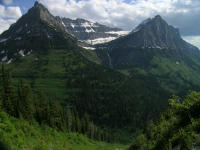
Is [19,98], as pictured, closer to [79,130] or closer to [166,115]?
[79,130]

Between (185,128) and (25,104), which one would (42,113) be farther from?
(185,128)

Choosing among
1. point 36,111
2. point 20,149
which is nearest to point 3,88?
point 36,111

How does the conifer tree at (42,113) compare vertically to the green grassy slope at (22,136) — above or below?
below

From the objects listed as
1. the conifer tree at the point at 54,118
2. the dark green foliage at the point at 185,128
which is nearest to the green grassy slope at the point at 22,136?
the conifer tree at the point at 54,118

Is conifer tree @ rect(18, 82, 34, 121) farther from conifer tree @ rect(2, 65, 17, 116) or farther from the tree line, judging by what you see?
conifer tree @ rect(2, 65, 17, 116)

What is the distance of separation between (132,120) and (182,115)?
185341mm

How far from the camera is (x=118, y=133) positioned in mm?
169750

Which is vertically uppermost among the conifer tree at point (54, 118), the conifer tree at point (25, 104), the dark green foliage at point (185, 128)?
the dark green foliage at point (185, 128)

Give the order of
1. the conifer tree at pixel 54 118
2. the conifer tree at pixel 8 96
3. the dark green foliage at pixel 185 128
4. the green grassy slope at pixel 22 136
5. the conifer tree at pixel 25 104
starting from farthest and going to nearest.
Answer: the conifer tree at pixel 54 118 → the conifer tree at pixel 25 104 → the conifer tree at pixel 8 96 → the green grassy slope at pixel 22 136 → the dark green foliage at pixel 185 128

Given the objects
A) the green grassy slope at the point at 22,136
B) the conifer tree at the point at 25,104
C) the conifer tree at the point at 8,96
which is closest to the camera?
the green grassy slope at the point at 22,136

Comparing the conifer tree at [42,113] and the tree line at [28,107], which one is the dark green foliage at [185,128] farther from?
the conifer tree at [42,113]

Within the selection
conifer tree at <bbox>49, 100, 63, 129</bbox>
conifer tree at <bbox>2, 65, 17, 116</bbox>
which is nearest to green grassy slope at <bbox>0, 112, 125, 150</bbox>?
conifer tree at <bbox>2, 65, 17, 116</bbox>

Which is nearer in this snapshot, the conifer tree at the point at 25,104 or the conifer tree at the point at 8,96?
the conifer tree at the point at 8,96

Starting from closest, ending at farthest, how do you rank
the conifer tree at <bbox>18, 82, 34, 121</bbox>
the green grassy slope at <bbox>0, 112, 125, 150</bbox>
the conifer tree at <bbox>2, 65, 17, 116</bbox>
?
1. the green grassy slope at <bbox>0, 112, 125, 150</bbox>
2. the conifer tree at <bbox>2, 65, 17, 116</bbox>
3. the conifer tree at <bbox>18, 82, 34, 121</bbox>
